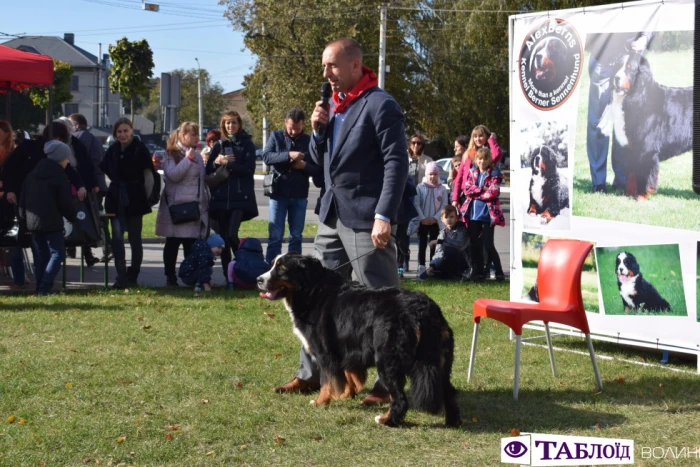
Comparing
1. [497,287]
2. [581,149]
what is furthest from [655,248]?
[497,287]

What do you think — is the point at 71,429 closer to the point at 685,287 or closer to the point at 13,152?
the point at 685,287

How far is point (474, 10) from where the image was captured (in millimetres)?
36188

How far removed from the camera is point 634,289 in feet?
24.2

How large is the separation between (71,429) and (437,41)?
A: 37414mm

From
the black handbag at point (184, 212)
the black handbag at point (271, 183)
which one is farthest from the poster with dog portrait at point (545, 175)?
the black handbag at point (184, 212)

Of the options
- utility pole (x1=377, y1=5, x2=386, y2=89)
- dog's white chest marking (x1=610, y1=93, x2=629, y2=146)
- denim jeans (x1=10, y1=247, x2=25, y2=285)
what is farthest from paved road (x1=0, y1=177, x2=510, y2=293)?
utility pole (x1=377, y1=5, x2=386, y2=89)

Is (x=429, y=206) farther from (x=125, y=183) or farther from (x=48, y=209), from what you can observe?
(x=48, y=209)

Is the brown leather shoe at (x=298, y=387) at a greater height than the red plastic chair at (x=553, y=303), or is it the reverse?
the red plastic chair at (x=553, y=303)

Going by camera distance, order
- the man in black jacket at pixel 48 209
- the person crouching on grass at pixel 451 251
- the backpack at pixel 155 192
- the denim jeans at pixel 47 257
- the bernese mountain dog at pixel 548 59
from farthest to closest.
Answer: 1. the person crouching on grass at pixel 451 251
2. the backpack at pixel 155 192
3. the denim jeans at pixel 47 257
4. the man in black jacket at pixel 48 209
5. the bernese mountain dog at pixel 548 59

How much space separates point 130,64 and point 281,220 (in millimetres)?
48236

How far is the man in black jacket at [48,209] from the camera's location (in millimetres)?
9789

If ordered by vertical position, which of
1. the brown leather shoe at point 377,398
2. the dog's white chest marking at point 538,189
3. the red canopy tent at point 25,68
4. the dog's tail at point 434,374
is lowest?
the brown leather shoe at point 377,398

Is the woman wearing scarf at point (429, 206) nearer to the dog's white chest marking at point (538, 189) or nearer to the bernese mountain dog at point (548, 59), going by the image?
the dog's white chest marking at point (538, 189)

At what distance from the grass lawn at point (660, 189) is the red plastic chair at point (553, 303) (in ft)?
2.97
